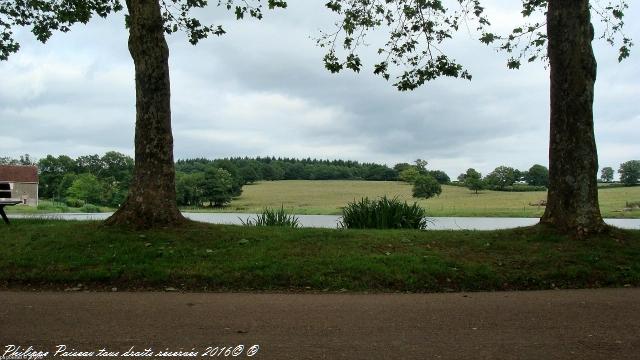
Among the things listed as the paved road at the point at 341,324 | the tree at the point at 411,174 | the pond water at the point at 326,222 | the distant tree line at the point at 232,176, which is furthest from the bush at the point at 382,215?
the tree at the point at 411,174

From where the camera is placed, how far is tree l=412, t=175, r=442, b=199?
61281 mm

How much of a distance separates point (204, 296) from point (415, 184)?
5697 cm

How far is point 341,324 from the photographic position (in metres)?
5.36

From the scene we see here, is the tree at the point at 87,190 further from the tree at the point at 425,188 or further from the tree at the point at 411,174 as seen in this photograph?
the tree at the point at 425,188

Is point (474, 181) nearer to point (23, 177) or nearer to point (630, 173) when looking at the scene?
point (630, 173)

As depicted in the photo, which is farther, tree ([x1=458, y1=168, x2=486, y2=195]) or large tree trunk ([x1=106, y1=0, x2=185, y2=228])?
tree ([x1=458, y1=168, x2=486, y2=195])

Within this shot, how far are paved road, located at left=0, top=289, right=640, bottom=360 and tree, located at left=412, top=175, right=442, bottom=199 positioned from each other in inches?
2162

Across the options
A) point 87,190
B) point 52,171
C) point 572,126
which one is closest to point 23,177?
point 87,190

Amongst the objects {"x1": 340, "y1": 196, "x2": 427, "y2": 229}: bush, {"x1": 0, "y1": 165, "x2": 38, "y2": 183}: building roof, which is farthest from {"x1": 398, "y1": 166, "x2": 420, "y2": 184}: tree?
{"x1": 0, "y1": 165, "x2": 38, "y2": 183}: building roof

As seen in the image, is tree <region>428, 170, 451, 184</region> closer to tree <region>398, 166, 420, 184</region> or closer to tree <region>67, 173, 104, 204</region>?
tree <region>398, 166, 420, 184</region>

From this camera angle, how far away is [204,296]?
6.78 m

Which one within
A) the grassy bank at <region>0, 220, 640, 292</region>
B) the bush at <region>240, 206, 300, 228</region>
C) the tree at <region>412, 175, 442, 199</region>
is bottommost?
the grassy bank at <region>0, 220, 640, 292</region>

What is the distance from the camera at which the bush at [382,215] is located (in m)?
13.2

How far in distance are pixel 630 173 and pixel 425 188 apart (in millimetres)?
27322
